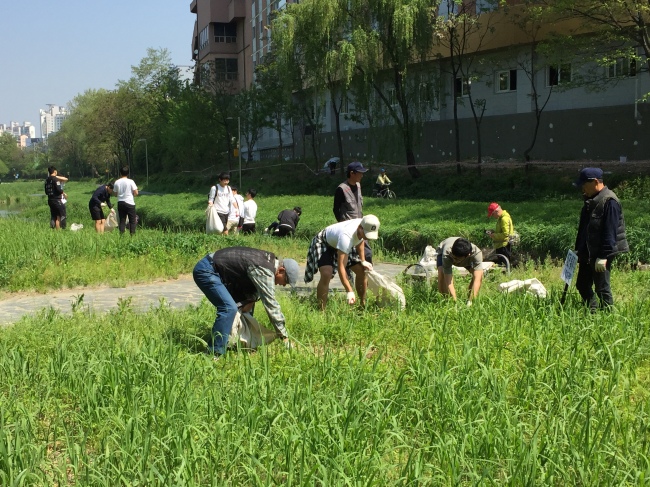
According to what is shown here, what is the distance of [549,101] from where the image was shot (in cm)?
2681

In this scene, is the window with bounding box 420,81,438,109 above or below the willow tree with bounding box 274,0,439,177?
below

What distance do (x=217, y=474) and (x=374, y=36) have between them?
25.5m

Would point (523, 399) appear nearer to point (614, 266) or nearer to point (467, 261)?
point (467, 261)

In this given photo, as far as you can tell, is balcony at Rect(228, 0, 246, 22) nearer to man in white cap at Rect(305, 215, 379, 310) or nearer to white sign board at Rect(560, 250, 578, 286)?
man in white cap at Rect(305, 215, 379, 310)

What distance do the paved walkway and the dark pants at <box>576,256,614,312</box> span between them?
12.6 ft

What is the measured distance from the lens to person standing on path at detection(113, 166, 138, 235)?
52.7 ft

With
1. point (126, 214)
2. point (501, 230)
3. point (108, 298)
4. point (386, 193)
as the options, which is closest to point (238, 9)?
point (386, 193)

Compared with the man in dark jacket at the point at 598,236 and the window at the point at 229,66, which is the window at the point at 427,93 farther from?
the window at the point at 229,66

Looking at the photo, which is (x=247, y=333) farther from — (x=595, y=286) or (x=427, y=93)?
(x=427, y=93)

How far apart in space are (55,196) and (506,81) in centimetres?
1773

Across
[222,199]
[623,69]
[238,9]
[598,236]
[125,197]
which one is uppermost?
[238,9]

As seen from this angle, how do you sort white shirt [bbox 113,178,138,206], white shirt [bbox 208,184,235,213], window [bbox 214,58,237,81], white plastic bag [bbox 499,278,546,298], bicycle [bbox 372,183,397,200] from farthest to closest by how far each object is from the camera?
window [bbox 214,58,237,81], bicycle [bbox 372,183,397,200], white shirt [bbox 113,178,138,206], white shirt [bbox 208,184,235,213], white plastic bag [bbox 499,278,546,298]

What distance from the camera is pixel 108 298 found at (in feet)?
34.7

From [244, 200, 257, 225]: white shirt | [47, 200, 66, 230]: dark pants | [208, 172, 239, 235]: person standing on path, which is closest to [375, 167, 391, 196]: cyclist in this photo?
[244, 200, 257, 225]: white shirt
